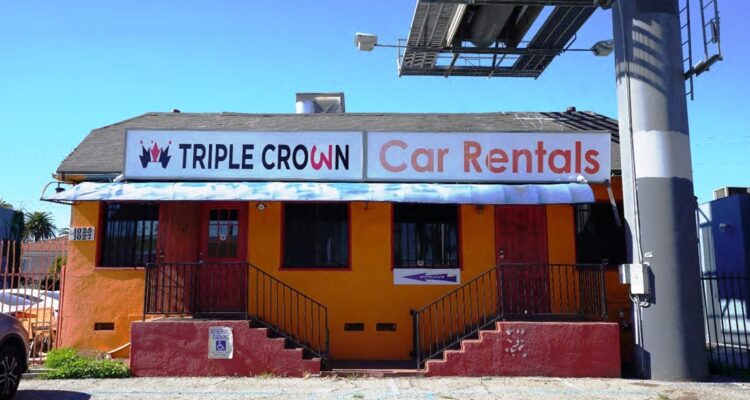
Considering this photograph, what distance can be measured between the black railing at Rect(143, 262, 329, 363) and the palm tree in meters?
49.0

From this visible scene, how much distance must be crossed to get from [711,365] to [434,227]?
17.1 ft

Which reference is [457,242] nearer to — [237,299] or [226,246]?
[237,299]

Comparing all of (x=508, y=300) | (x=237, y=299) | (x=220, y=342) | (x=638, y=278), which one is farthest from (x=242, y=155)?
(x=638, y=278)

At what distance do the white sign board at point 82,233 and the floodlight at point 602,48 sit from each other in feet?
36.8

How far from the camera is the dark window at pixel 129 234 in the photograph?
10891 mm

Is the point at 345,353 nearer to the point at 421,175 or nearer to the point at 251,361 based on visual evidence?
the point at 251,361

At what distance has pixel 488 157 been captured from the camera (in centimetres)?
1006

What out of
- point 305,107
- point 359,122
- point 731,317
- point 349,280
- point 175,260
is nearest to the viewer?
point 175,260

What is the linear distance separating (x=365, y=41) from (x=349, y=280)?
5457 millimetres

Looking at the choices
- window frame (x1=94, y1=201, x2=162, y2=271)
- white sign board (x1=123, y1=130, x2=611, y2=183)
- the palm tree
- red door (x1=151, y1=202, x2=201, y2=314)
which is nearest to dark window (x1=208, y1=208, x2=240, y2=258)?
red door (x1=151, y1=202, x2=201, y2=314)

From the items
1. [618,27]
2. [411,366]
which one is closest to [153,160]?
[411,366]

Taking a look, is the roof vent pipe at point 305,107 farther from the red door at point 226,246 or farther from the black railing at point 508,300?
the black railing at point 508,300

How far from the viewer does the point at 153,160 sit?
990 cm

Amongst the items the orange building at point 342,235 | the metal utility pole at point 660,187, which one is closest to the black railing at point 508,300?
the orange building at point 342,235
